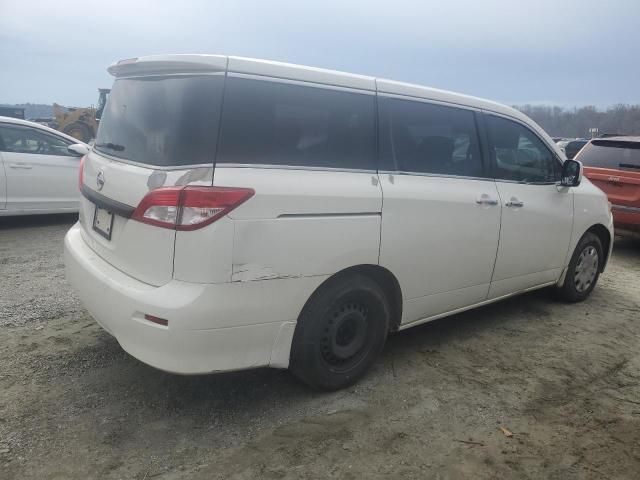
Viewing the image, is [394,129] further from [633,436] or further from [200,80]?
[633,436]

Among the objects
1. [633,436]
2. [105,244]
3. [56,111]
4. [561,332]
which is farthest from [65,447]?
[56,111]

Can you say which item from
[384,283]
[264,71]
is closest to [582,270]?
[384,283]

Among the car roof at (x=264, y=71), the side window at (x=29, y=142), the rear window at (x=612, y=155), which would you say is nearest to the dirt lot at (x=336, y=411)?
the car roof at (x=264, y=71)

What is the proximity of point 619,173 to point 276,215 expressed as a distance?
21.7 feet

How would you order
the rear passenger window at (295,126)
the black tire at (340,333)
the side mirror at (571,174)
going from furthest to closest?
the side mirror at (571,174), the black tire at (340,333), the rear passenger window at (295,126)

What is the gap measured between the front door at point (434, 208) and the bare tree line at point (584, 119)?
104 feet

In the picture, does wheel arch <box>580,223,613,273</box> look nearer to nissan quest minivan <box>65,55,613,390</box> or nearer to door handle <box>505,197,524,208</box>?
door handle <box>505,197,524,208</box>

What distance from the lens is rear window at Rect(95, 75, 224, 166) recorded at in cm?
262

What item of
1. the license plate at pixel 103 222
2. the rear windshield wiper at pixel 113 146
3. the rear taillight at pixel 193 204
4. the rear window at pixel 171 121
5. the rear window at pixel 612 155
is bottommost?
the license plate at pixel 103 222

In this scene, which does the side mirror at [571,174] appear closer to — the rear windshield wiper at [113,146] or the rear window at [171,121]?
the rear window at [171,121]

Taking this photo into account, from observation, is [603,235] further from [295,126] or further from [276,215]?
[276,215]

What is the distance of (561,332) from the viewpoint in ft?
14.6

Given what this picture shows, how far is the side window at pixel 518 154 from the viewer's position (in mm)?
4102

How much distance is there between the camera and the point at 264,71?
281 cm
